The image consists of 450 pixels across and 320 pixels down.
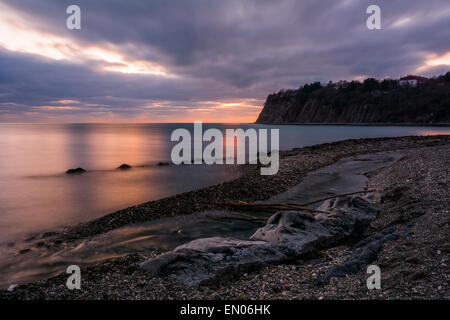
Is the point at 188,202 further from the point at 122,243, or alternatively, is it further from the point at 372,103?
the point at 372,103

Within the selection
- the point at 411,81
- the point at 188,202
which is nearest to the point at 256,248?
the point at 188,202

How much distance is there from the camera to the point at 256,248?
19.0ft

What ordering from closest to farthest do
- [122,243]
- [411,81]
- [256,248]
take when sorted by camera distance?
[256,248] < [122,243] < [411,81]

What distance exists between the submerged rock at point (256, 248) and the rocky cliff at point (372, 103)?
133m

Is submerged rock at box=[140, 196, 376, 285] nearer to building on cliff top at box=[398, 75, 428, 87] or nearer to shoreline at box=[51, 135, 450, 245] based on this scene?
shoreline at box=[51, 135, 450, 245]

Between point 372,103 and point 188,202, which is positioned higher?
point 372,103

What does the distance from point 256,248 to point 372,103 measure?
153 metres

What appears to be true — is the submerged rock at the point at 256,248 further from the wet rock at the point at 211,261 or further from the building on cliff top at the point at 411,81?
the building on cliff top at the point at 411,81

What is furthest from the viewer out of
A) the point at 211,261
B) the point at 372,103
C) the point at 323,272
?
the point at 372,103

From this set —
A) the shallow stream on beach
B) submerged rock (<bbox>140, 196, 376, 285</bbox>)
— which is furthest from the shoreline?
submerged rock (<bbox>140, 196, 376, 285</bbox>)

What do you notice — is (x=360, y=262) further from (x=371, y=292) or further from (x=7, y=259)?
(x=7, y=259)

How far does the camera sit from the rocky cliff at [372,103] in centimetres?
11312

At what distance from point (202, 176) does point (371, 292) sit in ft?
50.7

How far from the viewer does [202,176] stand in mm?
18859
